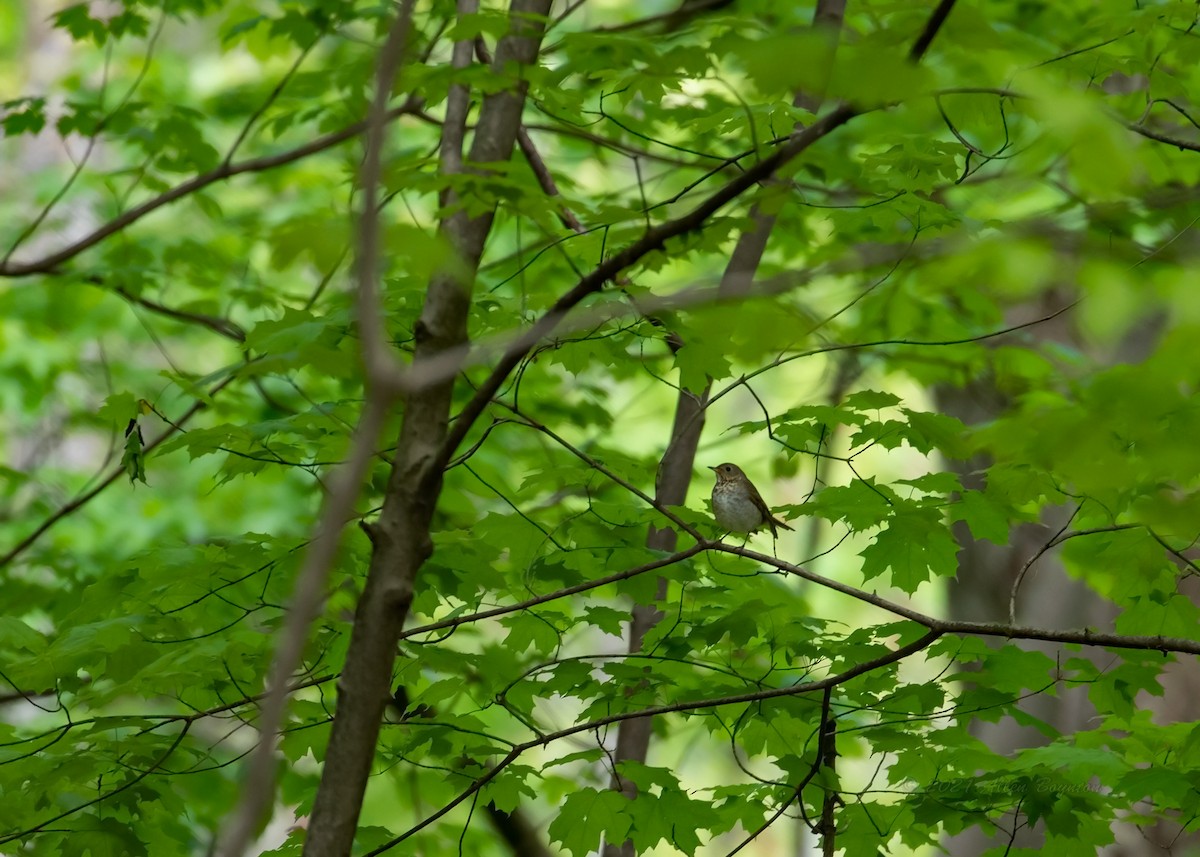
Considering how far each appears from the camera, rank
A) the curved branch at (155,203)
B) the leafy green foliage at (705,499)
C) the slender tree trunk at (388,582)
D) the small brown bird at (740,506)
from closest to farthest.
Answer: the leafy green foliage at (705,499), the slender tree trunk at (388,582), the small brown bird at (740,506), the curved branch at (155,203)

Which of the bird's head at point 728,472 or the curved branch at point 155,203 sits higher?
the curved branch at point 155,203

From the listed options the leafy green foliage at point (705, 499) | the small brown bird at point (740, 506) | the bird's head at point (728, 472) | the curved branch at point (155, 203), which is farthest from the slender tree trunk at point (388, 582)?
the curved branch at point (155, 203)

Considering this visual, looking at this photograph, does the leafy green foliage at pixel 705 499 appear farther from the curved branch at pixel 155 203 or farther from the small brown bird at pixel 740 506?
the small brown bird at pixel 740 506

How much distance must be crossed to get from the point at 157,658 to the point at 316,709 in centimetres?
47

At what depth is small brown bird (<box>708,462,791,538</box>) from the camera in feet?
12.2

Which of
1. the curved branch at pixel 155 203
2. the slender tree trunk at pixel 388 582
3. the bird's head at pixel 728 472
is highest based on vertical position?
the curved branch at pixel 155 203

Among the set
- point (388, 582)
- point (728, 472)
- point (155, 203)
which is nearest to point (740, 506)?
point (728, 472)

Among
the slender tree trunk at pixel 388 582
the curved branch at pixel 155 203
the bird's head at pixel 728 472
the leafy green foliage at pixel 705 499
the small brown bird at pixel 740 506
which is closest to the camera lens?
the leafy green foliage at pixel 705 499

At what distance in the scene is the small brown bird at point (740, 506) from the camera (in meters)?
3.73

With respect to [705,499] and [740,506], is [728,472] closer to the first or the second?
[740,506]

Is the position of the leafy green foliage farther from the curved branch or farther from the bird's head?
the bird's head

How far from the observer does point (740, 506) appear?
12.5 ft

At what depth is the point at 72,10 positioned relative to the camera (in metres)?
4.80

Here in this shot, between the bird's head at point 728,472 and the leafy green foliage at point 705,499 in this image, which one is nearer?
the leafy green foliage at point 705,499
